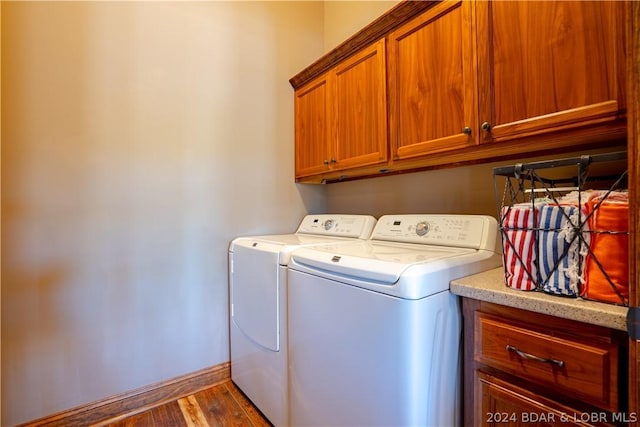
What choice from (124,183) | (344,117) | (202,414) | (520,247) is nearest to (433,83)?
(344,117)

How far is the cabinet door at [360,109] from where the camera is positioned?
1.54m

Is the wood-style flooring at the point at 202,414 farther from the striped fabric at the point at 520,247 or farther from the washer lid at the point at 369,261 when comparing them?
the striped fabric at the point at 520,247

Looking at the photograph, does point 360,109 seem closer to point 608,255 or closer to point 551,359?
point 608,255

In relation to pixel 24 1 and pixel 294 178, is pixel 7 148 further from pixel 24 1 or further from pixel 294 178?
pixel 294 178

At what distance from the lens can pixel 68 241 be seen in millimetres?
1426

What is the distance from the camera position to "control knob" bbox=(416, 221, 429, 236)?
143 cm

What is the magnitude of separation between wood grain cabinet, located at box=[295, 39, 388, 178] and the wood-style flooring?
1432 mm

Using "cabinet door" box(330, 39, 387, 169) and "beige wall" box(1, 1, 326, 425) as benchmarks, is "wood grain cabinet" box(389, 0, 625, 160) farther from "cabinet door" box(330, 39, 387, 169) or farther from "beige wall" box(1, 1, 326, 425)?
"beige wall" box(1, 1, 326, 425)

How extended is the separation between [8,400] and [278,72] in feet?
7.45

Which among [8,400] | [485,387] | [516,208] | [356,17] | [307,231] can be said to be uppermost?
[356,17]

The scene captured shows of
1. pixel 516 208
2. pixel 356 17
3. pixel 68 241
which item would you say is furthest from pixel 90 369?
pixel 356 17

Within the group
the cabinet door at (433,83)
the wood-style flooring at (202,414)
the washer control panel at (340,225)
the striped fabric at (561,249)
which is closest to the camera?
the striped fabric at (561,249)

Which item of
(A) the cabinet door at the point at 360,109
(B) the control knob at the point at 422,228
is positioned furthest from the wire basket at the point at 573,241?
(A) the cabinet door at the point at 360,109

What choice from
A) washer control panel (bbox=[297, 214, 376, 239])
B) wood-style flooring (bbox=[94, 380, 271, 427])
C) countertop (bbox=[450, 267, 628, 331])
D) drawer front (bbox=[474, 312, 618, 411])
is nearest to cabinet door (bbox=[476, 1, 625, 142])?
countertop (bbox=[450, 267, 628, 331])
